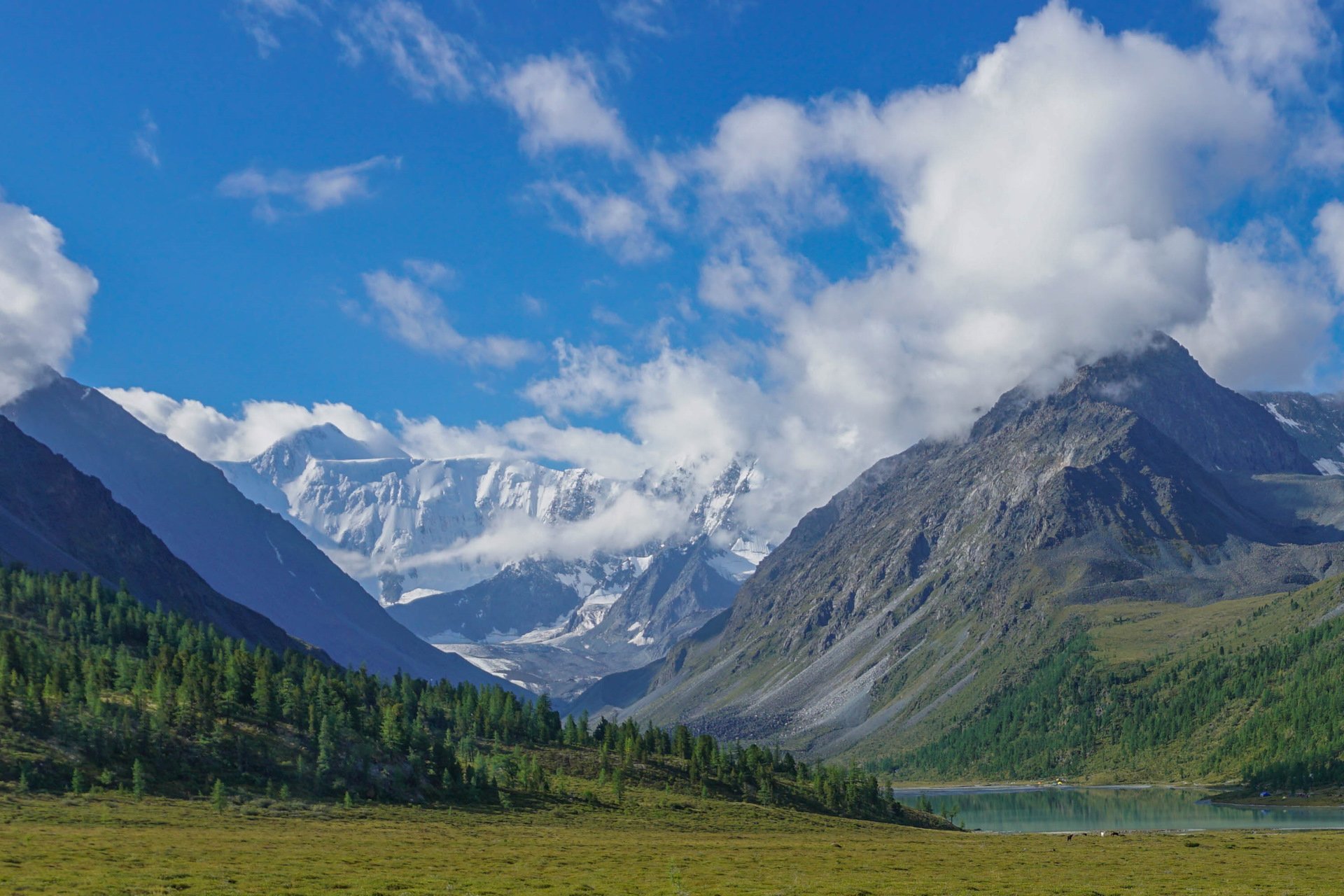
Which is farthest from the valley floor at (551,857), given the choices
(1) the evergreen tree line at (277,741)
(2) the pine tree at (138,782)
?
(1) the evergreen tree line at (277,741)

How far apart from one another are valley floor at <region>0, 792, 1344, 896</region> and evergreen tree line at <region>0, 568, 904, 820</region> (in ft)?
33.4

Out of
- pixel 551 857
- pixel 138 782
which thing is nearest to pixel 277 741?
pixel 138 782

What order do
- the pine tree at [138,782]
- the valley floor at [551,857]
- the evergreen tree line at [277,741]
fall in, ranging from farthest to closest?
the evergreen tree line at [277,741]
the pine tree at [138,782]
the valley floor at [551,857]

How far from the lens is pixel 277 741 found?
135m

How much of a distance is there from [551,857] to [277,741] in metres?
64.3

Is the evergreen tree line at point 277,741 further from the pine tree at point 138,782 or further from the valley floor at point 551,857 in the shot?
the valley floor at point 551,857

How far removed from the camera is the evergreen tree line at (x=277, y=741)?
11719 centimetres

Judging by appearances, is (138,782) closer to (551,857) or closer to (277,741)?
(277,741)

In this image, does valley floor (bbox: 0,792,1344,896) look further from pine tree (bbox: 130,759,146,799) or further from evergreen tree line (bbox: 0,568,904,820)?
evergreen tree line (bbox: 0,568,904,820)

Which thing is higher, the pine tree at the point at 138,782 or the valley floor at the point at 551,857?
the pine tree at the point at 138,782

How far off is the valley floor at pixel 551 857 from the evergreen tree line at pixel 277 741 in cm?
1019

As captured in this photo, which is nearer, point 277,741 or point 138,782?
point 138,782

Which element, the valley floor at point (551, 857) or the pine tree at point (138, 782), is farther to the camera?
the pine tree at point (138, 782)

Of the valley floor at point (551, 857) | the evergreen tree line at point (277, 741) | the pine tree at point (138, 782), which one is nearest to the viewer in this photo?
the valley floor at point (551, 857)
